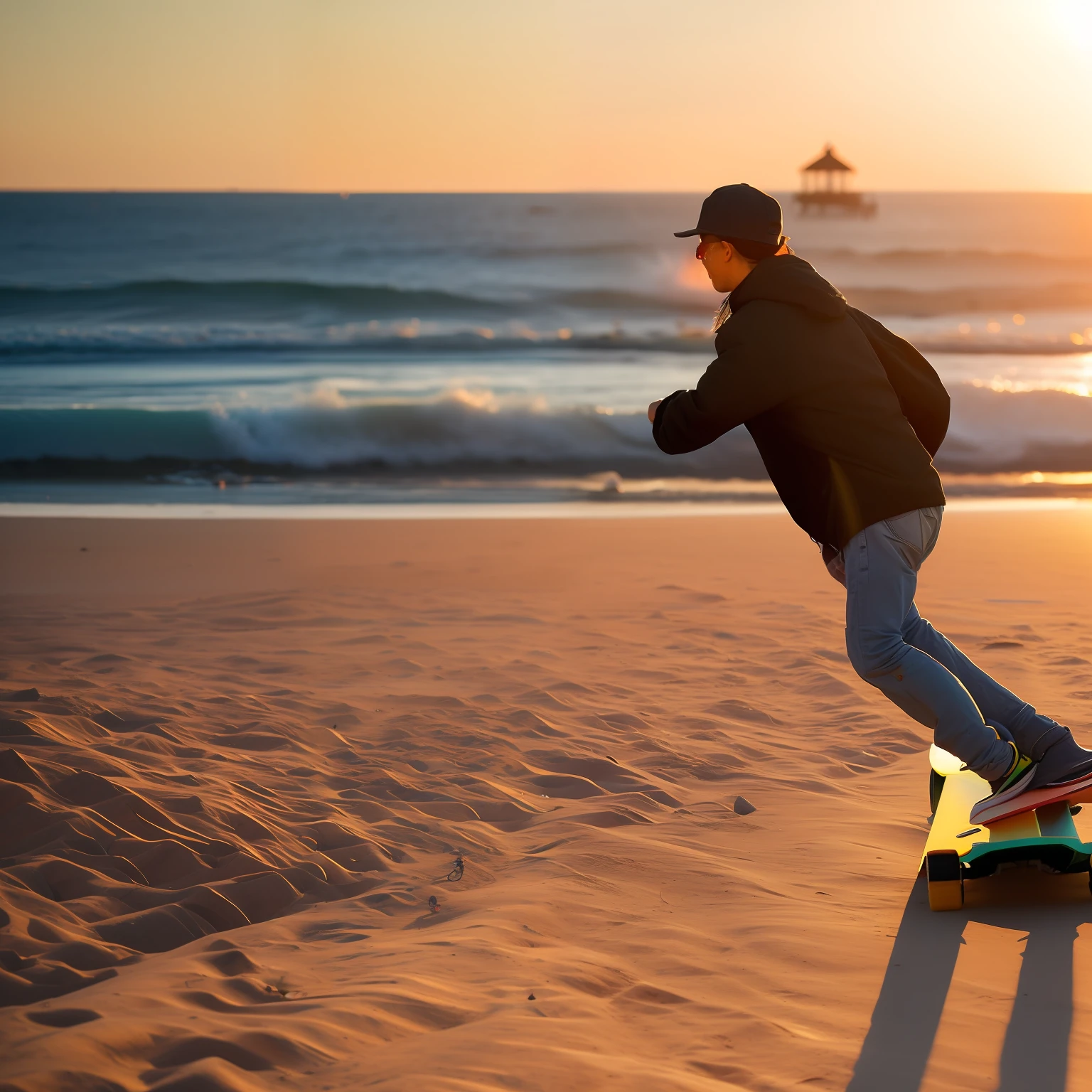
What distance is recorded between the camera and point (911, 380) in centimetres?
313

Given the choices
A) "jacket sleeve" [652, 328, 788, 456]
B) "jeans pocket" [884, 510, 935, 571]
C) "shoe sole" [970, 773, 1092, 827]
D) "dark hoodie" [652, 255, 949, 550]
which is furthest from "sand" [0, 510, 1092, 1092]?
"jacket sleeve" [652, 328, 788, 456]

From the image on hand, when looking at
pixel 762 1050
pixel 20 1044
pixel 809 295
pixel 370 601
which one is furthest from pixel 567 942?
pixel 370 601

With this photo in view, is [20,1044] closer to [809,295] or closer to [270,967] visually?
[270,967]

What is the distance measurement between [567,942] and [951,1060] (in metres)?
0.96

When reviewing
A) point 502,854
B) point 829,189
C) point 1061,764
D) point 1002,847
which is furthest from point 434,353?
point 829,189

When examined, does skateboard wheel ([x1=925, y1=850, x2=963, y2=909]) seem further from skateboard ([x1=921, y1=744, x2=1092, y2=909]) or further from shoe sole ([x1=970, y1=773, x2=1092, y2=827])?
shoe sole ([x1=970, y1=773, x2=1092, y2=827])

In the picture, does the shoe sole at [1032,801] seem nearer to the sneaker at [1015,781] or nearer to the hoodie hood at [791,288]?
the sneaker at [1015,781]

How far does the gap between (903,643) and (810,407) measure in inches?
26.5

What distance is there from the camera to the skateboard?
9.93 feet

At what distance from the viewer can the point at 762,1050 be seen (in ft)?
7.70

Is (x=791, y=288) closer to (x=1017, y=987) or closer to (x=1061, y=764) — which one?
(x=1061, y=764)

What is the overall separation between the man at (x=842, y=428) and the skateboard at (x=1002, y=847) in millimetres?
109

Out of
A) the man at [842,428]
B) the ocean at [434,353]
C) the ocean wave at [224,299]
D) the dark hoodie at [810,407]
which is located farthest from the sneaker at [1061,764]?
the ocean wave at [224,299]

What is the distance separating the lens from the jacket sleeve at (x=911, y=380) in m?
3.11
